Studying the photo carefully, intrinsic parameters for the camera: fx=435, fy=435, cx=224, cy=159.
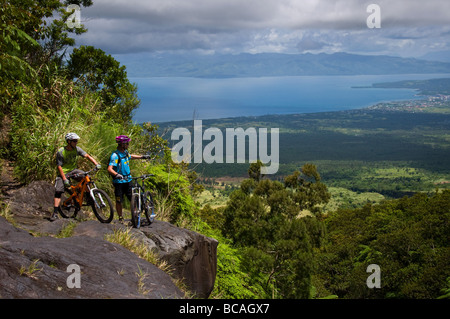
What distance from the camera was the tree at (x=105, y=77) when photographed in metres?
17.7

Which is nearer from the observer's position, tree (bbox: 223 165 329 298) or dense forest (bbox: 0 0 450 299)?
dense forest (bbox: 0 0 450 299)

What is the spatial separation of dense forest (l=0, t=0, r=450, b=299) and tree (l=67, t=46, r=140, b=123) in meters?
0.04

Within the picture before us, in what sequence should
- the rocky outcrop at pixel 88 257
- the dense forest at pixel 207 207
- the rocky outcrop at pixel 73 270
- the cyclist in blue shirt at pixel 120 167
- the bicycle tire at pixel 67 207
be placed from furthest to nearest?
the dense forest at pixel 207 207 → the bicycle tire at pixel 67 207 → the cyclist in blue shirt at pixel 120 167 → the rocky outcrop at pixel 88 257 → the rocky outcrop at pixel 73 270

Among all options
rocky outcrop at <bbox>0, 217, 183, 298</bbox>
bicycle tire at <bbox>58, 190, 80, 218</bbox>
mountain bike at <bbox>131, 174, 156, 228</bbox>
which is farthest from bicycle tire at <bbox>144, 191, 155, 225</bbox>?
rocky outcrop at <bbox>0, 217, 183, 298</bbox>

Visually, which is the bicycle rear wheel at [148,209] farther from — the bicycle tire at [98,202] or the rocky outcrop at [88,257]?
the bicycle tire at [98,202]

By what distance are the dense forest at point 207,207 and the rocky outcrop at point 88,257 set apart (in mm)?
1713

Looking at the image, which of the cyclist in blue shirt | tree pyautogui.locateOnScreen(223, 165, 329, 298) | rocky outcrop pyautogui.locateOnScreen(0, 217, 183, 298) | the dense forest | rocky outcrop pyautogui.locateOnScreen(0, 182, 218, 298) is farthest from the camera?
tree pyautogui.locateOnScreen(223, 165, 329, 298)

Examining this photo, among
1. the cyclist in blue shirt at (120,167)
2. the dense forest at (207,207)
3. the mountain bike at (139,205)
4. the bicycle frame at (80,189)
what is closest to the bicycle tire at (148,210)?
the mountain bike at (139,205)

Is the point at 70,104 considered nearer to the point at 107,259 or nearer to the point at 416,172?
the point at 107,259

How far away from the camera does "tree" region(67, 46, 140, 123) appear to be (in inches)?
697

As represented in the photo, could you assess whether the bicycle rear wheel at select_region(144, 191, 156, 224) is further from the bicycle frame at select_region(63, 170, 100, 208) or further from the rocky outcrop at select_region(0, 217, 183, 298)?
the rocky outcrop at select_region(0, 217, 183, 298)

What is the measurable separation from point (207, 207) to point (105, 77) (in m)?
19.8
